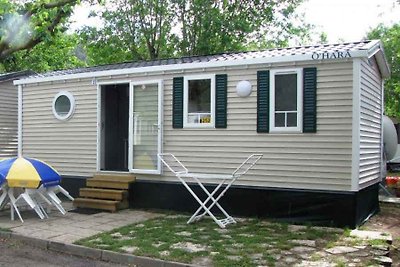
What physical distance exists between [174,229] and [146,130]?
96.5 inches

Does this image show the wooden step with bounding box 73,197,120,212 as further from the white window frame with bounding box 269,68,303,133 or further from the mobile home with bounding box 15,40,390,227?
the white window frame with bounding box 269,68,303,133

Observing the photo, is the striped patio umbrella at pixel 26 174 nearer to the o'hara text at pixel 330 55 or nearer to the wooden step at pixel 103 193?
the wooden step at pixel 103 193

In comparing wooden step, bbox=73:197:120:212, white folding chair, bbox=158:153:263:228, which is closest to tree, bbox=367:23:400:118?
white folding chair, bbox=158:153:263:228

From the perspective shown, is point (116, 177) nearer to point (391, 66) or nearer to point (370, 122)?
point (370, 122)

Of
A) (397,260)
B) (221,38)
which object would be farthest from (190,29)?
(397,260)

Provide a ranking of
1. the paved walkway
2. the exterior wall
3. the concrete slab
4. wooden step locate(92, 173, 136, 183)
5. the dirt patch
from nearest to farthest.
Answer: the dirt patch < the concrete slab < the paved walkway < the exterior wall < wooden step locate(92, 173, 136, 183)

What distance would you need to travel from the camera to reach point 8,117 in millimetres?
11961

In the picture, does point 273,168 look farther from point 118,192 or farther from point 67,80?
point 67,80

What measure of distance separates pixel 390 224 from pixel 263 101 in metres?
2.89

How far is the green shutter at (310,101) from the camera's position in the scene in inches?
252

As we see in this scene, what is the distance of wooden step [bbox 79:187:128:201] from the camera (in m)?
7.75

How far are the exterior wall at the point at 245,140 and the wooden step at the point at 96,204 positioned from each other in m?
0.74

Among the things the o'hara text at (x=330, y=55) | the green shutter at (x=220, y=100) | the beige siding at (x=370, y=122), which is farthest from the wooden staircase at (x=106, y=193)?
the beige siding at (x=370, y=122)

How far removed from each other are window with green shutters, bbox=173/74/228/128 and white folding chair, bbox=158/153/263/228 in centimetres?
69
